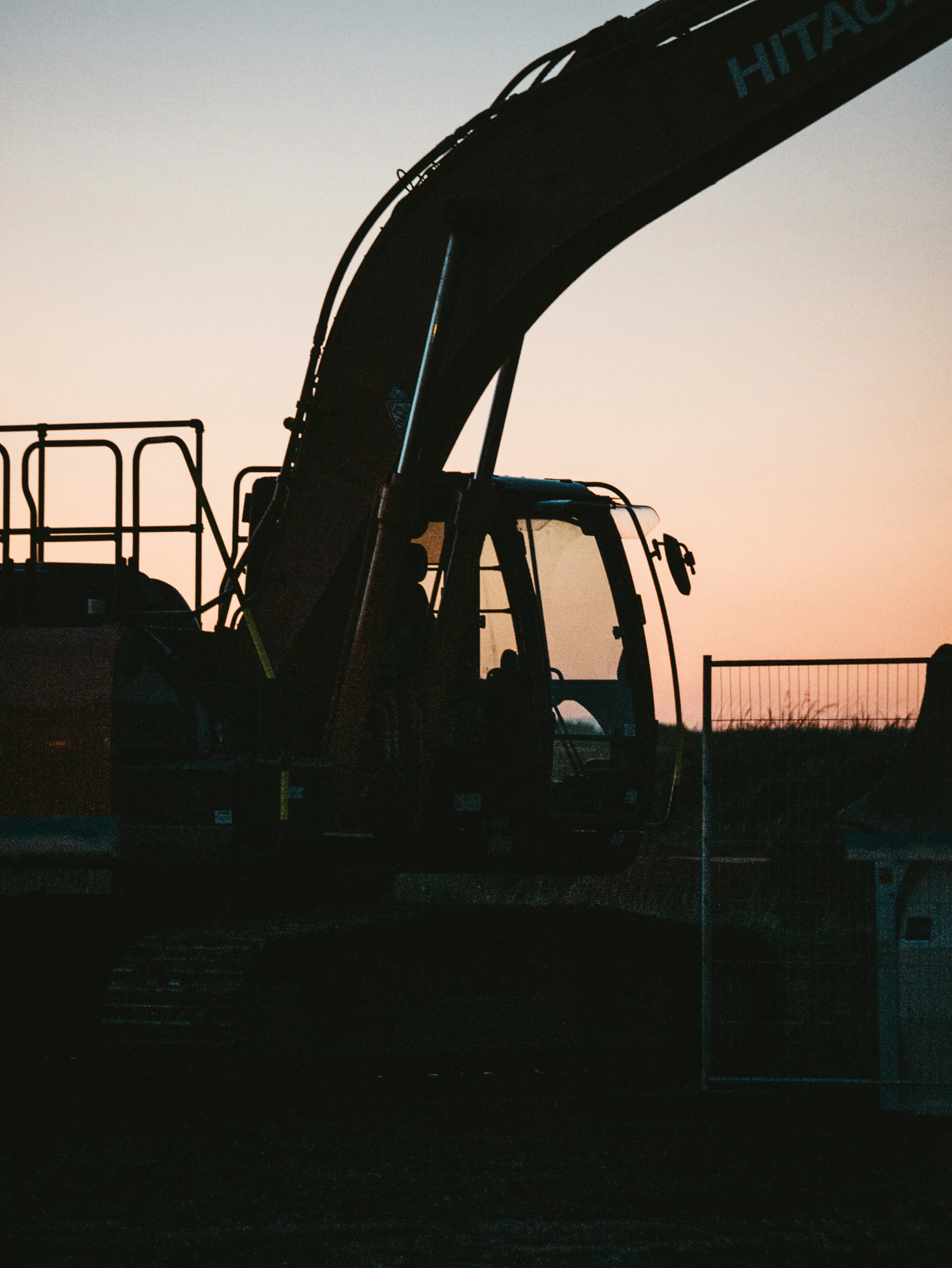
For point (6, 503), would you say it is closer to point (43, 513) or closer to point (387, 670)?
point (43, 513)

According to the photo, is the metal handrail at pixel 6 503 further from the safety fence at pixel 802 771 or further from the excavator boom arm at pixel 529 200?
the safety fence at pixel 802 771

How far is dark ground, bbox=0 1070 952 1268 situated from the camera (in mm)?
4785

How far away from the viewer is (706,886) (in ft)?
22.6

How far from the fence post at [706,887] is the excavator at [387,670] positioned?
4.39 ft

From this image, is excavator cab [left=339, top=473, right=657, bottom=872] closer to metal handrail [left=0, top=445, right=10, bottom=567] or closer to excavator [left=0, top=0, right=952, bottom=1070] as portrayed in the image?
excavator [left=0, top=0, right=952, bottom=1070]

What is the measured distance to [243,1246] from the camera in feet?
15.7

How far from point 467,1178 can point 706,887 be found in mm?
1850

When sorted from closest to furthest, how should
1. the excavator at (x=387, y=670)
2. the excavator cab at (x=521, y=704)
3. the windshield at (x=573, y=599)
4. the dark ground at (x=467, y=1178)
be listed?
the dark ground at (x=467, y=1178)
the excavator at (x=387, y=670)
the excavator cab at (x=521, y=704)
the windshield at (x=573, y=599)

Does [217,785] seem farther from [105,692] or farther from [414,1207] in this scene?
[414,1207]

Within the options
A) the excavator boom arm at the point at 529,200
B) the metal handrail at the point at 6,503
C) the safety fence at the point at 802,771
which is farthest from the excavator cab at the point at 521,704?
the metal handrail at the point at 6,503

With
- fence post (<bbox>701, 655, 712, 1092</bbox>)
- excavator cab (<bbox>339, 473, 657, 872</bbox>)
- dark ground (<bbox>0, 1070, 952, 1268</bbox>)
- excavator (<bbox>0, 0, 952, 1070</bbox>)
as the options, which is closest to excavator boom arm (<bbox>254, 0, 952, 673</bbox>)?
excavator (<bbox>0, 0, 952, 1070</bbox>)

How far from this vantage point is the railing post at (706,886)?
6.80 m

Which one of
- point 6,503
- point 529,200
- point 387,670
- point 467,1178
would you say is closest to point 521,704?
point 387,670

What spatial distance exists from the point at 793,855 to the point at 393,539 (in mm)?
2379
